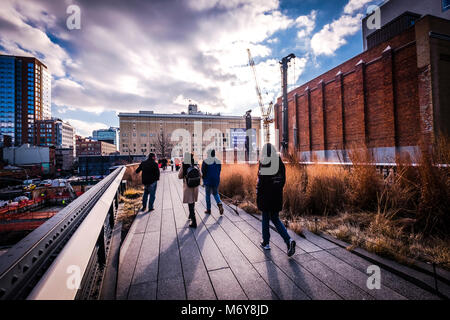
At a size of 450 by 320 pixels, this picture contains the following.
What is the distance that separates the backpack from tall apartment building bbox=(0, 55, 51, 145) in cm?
11087

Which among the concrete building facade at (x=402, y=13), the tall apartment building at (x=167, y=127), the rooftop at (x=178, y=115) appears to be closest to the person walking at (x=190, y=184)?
the concrete building facade at (x=402, y=13)

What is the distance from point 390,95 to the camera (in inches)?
565

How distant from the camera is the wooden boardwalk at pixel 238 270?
6.45 ft

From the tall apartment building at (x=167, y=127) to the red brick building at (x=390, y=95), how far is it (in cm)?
5197

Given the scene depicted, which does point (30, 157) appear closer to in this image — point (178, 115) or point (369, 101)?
point (178, 115)

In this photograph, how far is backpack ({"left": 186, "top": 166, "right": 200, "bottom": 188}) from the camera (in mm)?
4148

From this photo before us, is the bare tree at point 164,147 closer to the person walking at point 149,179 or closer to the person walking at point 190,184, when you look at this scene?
the person walking at point 149,179

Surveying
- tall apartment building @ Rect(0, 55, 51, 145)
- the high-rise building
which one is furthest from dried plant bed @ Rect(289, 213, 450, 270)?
the high-rise building

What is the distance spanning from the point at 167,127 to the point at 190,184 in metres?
83.0

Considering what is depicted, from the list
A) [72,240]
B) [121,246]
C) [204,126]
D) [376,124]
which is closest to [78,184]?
[121,246]

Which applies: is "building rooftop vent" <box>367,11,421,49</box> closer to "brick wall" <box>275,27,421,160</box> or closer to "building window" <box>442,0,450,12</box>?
"building window" <box>442,0,450,12</box>

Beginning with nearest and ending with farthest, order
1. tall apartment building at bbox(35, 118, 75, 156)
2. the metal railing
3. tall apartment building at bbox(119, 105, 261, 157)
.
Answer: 1. the metal railing
2. tall apartment building at bbox(119, 105, 261, 157)
3. tall apartment building at bbox(35, 118, 75, 156)

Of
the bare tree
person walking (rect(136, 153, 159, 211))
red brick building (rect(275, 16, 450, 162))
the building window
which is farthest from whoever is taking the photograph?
the bare tree
